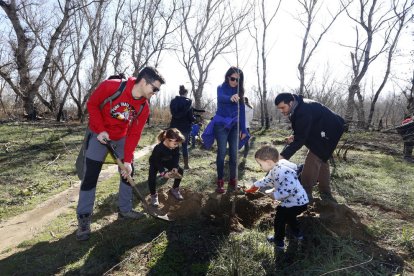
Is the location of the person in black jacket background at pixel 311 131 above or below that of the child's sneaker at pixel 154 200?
above

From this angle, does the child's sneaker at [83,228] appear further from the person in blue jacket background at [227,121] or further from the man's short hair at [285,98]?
the man's short hair at [285,98]

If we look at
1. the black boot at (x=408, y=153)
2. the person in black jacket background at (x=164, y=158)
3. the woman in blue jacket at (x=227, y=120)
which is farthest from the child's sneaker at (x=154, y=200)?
the black boot at (x=408, y=153)

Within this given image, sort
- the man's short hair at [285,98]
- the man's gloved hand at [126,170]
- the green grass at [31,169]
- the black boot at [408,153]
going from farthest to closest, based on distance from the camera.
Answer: the black boot at [408,153] < the green grass at [31,169] < the man's short hair at [285,98] < the man's gloved hand at [126,170]

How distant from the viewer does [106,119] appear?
3.30m

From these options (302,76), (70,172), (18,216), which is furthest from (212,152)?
(302,76)

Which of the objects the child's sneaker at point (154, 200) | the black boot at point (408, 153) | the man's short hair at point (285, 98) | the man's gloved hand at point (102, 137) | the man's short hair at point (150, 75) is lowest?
the child's sneaker at point (154, 200)

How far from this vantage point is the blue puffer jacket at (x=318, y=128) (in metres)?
4.04

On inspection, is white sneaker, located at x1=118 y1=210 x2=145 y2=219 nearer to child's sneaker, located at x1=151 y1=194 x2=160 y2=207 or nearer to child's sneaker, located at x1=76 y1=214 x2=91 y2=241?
child's sneaker, located at x1=151 y1=194 x2=160 y2=207

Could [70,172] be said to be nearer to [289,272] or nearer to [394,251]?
[289,272]

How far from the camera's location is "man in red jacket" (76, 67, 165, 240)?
3188mm

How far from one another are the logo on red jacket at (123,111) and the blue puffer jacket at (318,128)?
1.90 metres

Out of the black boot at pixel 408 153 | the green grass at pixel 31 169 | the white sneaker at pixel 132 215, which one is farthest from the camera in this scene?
the black boot at pixel 408 153

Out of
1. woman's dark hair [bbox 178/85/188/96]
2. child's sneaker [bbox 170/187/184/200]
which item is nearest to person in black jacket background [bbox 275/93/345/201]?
child's sneaker [bbox 170/187/184/200]

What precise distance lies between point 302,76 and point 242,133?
11655mm
